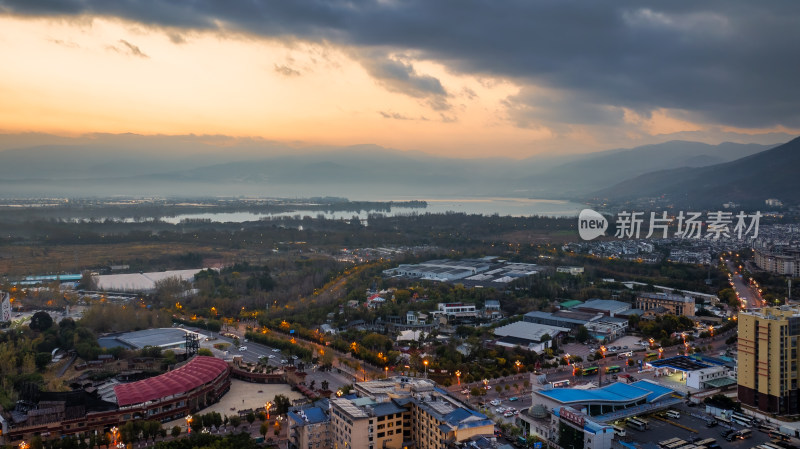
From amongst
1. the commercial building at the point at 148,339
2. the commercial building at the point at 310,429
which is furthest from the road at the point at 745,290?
the commercial building at the point at 148,339

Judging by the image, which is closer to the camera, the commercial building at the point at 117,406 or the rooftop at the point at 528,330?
the commercial building at the point at 117,406

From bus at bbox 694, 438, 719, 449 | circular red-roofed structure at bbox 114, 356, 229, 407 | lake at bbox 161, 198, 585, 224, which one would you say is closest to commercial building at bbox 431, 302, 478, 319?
circular red-roofed structure at bbox 114, 356, 229, 407

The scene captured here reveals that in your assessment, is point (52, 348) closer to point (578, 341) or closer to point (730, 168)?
point (578, 341)

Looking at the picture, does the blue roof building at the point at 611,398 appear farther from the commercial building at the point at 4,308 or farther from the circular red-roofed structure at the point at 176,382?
the commercial building at the point at 4,308

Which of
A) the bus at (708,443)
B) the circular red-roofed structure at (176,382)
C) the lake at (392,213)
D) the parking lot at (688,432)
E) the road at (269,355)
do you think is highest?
the lake at (392,213)

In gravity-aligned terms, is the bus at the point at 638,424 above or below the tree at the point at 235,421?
above

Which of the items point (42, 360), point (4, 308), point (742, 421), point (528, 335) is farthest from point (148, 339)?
point (742, 421)

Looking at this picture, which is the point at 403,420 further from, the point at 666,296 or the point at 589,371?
the point at 666,296

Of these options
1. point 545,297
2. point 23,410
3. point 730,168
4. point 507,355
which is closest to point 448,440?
point 507,355
